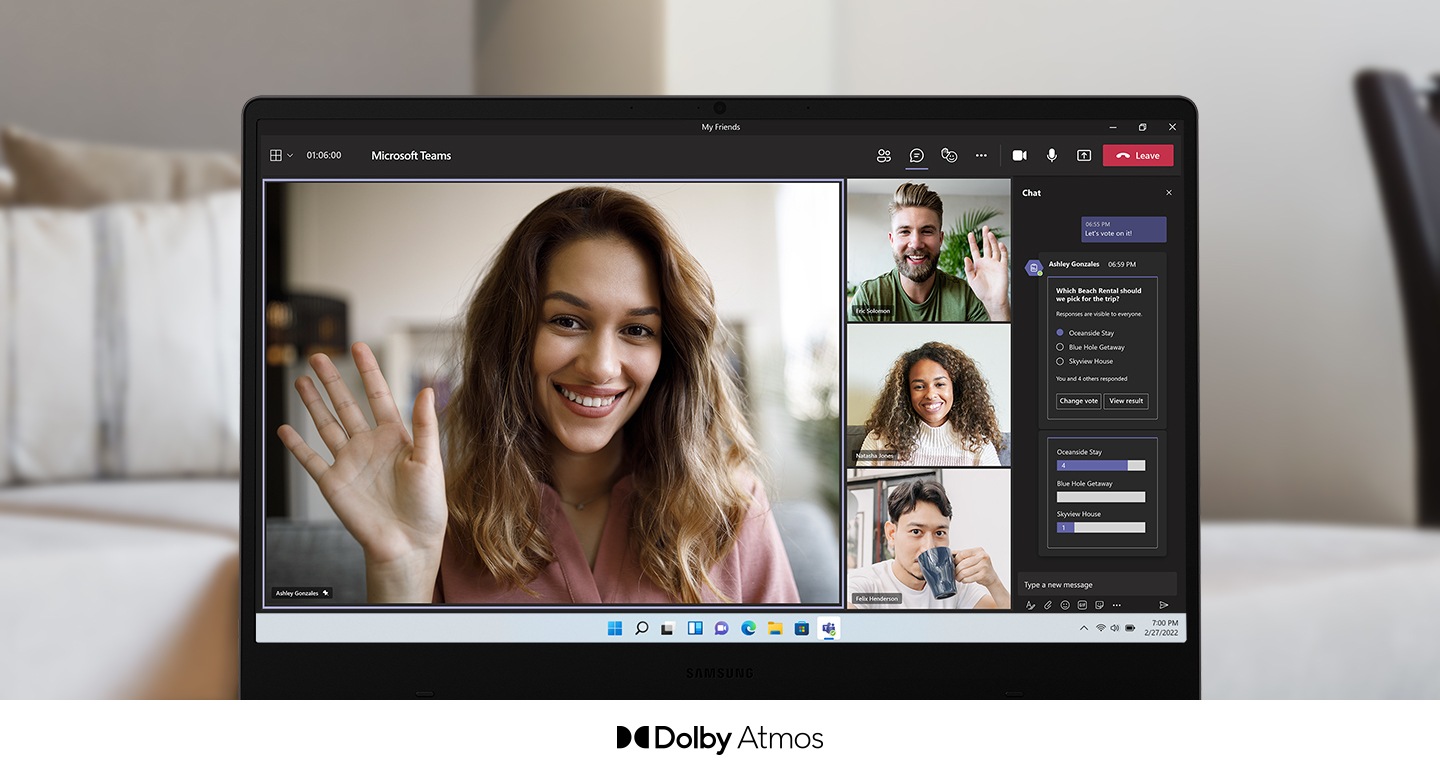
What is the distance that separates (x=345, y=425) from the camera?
580mm

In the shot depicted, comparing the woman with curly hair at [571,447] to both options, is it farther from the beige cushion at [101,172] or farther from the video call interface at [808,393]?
the beige cushion at [101,172]

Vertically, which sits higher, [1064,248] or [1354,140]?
[1354,140]

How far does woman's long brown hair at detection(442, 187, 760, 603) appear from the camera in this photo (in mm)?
566

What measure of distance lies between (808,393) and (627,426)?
0.38ft

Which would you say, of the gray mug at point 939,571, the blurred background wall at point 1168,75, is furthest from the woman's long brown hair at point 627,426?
the blurred background wall at point 1168,75

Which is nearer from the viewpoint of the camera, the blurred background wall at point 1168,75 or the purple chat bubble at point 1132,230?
the purple chat bubble at point 1132,230

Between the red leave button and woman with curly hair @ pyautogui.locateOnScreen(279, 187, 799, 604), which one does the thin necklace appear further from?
the red leave button

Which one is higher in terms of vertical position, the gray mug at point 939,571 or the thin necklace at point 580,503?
the thin necklace at point 580,503

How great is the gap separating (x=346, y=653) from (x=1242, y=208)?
1021 mm

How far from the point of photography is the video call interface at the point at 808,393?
555 mm

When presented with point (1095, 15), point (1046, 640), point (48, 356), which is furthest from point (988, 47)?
point (48, 356)

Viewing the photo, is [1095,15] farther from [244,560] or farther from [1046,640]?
[244,560]
